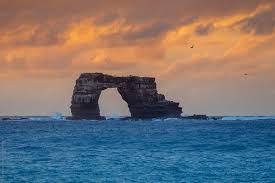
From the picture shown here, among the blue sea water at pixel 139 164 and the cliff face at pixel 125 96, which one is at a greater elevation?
the cliff face at pixel 125 96

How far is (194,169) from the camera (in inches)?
1438

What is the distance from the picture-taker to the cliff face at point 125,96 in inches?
6280

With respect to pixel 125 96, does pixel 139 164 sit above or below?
below

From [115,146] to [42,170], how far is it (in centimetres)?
2138

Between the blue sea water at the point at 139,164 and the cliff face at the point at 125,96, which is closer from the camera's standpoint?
the blue sea water at the point at 139,164

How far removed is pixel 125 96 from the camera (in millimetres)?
167625

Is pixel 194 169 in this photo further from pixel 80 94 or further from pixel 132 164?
pixel 80 94

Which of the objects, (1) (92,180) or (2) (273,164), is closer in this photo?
(1) (92,180)

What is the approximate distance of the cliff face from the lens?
15950 centimetres

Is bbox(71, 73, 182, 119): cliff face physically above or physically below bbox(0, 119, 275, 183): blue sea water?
above

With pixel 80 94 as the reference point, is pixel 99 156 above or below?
below

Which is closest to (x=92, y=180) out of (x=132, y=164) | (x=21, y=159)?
(x=132, y=164)

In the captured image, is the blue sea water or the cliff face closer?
the blue sea water

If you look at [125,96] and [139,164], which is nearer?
[139,164]
